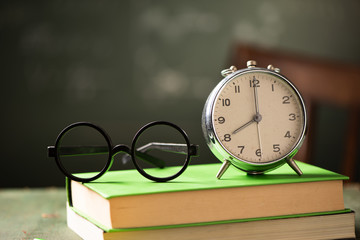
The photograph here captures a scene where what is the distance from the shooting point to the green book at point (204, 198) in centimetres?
72

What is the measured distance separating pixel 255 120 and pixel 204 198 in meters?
0.17

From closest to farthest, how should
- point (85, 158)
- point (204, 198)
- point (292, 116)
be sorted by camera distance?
1. point (204, 198)
2. point (292, 116)
3. point (85, 158)

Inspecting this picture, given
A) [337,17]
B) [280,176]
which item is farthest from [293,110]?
[337,17]

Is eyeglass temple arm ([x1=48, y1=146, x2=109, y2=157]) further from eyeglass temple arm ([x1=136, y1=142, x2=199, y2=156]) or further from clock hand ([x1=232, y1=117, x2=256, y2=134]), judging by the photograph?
clock hand ([x1=232, y1=117, x2=256, y2=134])

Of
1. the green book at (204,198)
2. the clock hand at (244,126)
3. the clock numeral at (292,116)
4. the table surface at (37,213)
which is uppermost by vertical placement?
the clock numeral at (292,116)

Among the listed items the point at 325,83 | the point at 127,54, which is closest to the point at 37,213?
the point at 325,83

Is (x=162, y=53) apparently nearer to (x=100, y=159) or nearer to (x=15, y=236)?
(x=100, y=159)

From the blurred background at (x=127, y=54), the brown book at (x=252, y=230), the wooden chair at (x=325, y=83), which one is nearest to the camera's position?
the brown book at (x=252, y=230)

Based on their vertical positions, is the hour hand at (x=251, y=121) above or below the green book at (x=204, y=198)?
above

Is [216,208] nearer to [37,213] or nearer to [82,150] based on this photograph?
[82,150]

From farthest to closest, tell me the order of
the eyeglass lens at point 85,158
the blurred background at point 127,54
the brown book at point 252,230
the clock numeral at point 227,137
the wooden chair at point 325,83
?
the blurred background at point 127,54, the eyeglass lens at point 85,158, the wooden chair at point 325,83, the clock numeral at point 227,137, the brown book at point 252,230

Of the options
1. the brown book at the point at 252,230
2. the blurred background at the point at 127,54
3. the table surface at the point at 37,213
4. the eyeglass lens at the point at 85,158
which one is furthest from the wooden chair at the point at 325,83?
the blurred background at the point at 127,54

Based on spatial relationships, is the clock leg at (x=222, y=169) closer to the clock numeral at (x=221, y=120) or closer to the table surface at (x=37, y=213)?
the clock numeral at (x=221, y=120)

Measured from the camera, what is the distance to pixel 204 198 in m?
0.75
